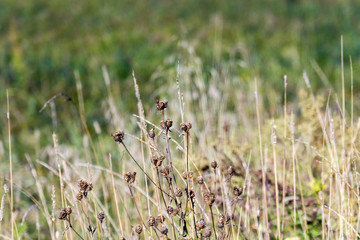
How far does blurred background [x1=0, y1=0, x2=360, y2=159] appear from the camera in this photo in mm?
5082

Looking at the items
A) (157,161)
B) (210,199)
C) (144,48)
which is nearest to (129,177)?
(157,161)

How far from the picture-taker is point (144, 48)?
7746mm

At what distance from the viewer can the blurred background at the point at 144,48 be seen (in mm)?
5082

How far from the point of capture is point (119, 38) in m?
8.50

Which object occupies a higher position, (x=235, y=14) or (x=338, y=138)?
(x=235, y=14)

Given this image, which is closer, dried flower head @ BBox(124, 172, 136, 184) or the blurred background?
dried flower head @ BBox(124, 172, 136, 184)

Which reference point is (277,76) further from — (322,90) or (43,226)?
(43,226)

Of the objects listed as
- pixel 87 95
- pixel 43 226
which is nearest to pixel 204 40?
pixel 87 95

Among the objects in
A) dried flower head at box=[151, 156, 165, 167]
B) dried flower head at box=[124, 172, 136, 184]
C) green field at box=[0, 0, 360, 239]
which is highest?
green field at box=[0, 0, 360, 239]

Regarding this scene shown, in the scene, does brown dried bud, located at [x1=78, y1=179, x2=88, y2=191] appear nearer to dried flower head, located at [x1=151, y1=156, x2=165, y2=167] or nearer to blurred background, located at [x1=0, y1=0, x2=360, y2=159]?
dried flower head, located at [x1=151, y1=156, x2=165, y2=167]

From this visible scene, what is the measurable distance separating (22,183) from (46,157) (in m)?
0.72

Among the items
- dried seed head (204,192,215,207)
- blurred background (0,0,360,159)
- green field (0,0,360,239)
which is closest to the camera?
dried seed head (204,192,215,207)

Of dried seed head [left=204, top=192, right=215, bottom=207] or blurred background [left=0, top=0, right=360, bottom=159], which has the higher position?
blurred background [left=0, top=0, right=360, bottom=159]

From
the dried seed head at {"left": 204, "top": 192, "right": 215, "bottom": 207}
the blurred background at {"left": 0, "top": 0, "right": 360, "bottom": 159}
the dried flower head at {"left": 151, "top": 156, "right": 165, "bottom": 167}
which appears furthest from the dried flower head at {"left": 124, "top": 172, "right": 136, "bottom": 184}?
the blurred background at {"left": 0, "top": 0, "right": 360, "bottom": 159}
